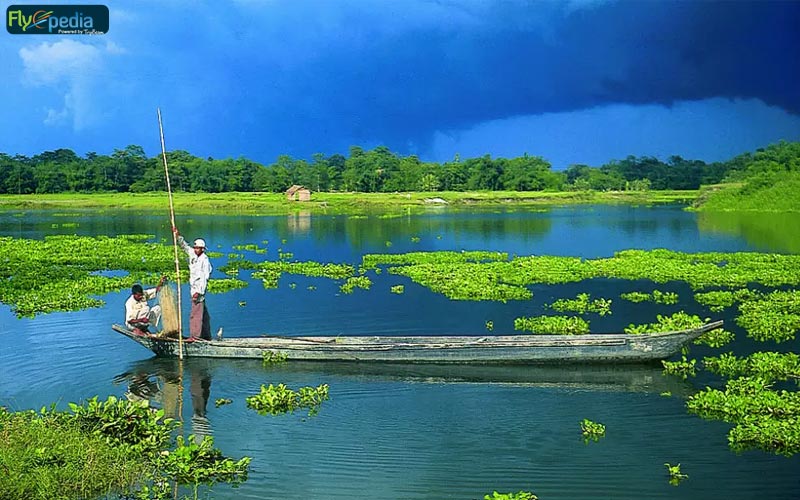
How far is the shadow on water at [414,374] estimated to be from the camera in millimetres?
14406

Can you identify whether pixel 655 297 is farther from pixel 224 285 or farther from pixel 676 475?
pixel 224 285

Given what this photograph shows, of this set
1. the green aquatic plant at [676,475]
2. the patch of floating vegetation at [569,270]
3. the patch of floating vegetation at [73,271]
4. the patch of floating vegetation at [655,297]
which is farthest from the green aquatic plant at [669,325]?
the patch of floating vegetation at [73,271]

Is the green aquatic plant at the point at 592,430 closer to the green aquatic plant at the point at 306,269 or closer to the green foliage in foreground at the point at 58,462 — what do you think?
the green foliage in foreground at the point at 58,462

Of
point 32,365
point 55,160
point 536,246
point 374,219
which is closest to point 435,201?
point 374,219

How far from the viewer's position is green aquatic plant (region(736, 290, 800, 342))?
1805cm

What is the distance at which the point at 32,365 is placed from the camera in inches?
641

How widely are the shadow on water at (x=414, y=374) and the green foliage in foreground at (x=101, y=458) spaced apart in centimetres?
290

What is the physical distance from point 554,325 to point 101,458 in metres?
11.9

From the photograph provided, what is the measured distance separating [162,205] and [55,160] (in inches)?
1939

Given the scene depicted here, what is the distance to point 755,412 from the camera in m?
12.4

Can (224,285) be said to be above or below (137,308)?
below

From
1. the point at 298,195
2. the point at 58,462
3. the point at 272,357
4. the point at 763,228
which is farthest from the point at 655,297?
the point at 298,195

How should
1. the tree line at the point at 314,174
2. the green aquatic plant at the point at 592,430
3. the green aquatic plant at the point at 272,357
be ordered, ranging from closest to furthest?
the green aquatic plant at the point at 592,430
the green aquatic plant at the point at 272,357
the tree line at the point at 314,174

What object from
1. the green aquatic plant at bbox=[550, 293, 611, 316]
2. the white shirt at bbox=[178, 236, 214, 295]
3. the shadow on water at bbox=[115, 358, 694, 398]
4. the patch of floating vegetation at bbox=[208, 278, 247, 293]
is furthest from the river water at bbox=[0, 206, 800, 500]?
the white shirt at bbox=[178, 236, 214, 295]
